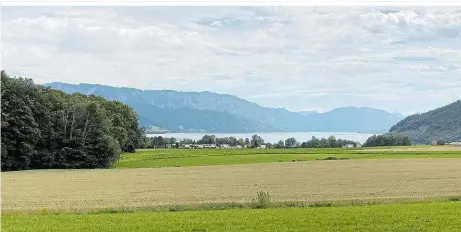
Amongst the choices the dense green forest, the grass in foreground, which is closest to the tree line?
the dense green forest

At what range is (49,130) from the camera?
68.7m

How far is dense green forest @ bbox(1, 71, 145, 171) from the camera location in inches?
2517

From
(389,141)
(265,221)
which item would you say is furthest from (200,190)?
(389,141)

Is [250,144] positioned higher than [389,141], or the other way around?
[389,141]

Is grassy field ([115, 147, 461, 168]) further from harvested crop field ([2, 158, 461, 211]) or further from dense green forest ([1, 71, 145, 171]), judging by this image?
harvested crop field ([2, 158, 461, 211])

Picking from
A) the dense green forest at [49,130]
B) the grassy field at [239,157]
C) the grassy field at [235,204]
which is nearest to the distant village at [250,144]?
the grassy field at [239,157]

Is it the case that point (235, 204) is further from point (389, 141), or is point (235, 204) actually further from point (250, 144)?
point (250, 144)

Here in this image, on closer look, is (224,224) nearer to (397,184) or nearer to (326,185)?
(326,185)

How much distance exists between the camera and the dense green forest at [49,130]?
210 ft

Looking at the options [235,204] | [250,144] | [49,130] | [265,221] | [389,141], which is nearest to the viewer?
[265,221]

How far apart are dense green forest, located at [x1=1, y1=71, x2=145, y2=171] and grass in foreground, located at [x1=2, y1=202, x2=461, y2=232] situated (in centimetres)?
4620

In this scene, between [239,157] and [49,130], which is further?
[239,157]

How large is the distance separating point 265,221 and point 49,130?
186 ft

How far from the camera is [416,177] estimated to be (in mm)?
47062
